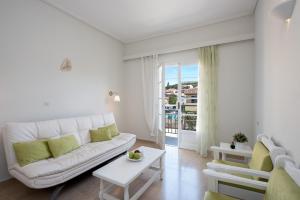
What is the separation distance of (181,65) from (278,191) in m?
3.18

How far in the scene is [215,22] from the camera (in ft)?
10.8

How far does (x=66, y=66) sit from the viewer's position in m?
2.98

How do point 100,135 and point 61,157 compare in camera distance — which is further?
point 100,135

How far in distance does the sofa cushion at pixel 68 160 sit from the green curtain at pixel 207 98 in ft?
5.85

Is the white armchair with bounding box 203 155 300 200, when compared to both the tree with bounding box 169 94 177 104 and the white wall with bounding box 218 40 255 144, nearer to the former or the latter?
the white wall with bounding box 218 40 255 144

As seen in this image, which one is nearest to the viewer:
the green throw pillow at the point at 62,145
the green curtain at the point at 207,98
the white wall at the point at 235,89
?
the green throw pillow at the point at 62,145

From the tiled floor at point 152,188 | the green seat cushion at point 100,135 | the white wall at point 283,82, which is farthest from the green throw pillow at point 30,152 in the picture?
the white wall at point 283,82

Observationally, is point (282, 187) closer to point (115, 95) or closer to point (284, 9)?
point (284, 9)

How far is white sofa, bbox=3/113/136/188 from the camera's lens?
1.71 m

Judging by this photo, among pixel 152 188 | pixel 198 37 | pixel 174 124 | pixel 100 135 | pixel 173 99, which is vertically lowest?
pixel 152 188

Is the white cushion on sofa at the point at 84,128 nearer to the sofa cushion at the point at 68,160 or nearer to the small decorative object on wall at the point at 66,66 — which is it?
the sofa cushion at the point at 68,160

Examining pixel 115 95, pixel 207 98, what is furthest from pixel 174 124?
pixel 115 95

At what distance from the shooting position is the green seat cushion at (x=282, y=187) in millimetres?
Result: 820

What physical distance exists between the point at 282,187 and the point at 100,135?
2740mm
